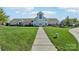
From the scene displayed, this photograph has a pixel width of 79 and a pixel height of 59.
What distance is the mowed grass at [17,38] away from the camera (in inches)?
231

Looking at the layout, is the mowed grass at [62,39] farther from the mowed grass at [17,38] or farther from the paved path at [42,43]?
the mowed grass at [17,38]

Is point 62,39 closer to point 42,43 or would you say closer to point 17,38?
point 42,43

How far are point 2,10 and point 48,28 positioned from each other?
43cm

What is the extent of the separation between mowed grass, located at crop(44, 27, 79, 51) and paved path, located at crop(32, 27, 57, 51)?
4 centimetres

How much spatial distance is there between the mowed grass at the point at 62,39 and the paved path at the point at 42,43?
37mm

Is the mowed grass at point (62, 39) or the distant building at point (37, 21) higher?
the distant building at point (37, 21)

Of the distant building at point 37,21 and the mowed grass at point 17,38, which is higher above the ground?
the distant building at point 37,21

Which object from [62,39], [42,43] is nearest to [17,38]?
[42,43]

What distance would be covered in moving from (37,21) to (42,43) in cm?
19

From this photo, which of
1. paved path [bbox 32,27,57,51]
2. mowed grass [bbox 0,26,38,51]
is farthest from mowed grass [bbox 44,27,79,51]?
mowed grass [bbox 0,26,38,51]

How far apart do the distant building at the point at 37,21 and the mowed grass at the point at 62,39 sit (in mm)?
56

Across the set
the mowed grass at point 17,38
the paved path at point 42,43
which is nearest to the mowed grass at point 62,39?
the paved path at point 42,43
